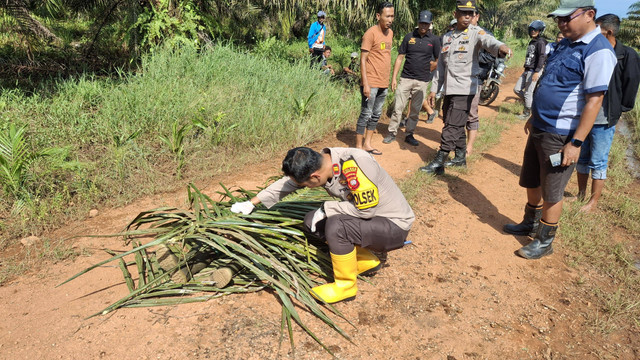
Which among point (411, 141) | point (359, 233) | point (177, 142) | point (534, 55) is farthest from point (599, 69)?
point (534, 55)

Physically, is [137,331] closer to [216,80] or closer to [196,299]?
[196,299]

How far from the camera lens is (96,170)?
11.5ft

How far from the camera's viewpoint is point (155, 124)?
4102 mm

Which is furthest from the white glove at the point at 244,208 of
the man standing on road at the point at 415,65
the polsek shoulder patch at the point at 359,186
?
the man standing on road at the point at 415,65

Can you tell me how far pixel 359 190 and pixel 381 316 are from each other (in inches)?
31.6

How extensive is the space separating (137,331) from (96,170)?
2.02 m

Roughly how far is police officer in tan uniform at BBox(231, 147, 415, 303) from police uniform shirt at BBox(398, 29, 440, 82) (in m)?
3.36

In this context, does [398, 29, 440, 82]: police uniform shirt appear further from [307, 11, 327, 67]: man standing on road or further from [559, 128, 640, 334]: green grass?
[307, 11, 327, 67]: man standing on road

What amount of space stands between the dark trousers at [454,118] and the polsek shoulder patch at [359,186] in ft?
7.57

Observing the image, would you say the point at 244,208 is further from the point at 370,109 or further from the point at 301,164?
the point at 370,109

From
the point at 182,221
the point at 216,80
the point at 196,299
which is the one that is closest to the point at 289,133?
the point at 216,80

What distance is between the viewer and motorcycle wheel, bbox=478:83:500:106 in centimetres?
805

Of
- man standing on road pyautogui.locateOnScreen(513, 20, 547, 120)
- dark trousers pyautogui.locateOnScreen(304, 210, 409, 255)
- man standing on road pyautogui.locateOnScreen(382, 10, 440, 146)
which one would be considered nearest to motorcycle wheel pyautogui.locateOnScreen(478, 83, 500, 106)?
man standing on road pyautogui.locateOnScreen(513, 20, 547, 120)

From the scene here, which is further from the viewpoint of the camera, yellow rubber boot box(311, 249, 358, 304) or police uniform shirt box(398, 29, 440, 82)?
police uniform shirt box(398, 29, 440, 82)
